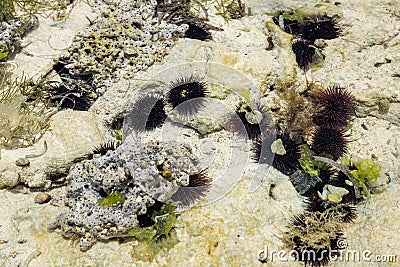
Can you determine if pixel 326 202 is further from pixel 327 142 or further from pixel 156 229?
pixel 156 229

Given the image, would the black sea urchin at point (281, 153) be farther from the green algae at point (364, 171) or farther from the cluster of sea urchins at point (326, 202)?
the green algae at point (364, 171)

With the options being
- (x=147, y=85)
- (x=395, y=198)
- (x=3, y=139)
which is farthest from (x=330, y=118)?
(x=3, y=139)

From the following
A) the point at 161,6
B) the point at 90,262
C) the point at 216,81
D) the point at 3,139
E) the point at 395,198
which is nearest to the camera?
the point at 90,262

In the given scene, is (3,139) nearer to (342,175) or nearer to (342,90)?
(342,175)

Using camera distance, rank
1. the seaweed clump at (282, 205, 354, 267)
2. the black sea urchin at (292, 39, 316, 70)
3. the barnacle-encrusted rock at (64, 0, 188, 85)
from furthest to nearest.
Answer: the black sea urchin at (292, 39, 316, 70), the barnacle-encrusted rock at (64, 0, 188, 85), the seaweed clump at (282, 205, 354, 267)

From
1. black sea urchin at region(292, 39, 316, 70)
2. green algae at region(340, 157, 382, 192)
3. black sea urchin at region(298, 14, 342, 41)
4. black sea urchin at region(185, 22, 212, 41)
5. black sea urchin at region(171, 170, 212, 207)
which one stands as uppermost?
black sea urchin at region(185, 22, 212, 41)

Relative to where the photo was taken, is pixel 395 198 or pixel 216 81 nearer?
pixel 395 198

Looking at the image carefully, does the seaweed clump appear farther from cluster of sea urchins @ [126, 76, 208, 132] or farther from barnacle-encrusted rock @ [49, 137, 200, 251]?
cluster of sea urchins @ [126, 76, 208, 132]

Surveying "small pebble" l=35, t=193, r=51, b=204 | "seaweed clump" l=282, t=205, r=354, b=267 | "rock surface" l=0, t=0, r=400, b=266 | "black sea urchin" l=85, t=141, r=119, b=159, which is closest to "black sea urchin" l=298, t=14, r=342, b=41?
"rock surface" l=0, t=0, r=400, b=266
